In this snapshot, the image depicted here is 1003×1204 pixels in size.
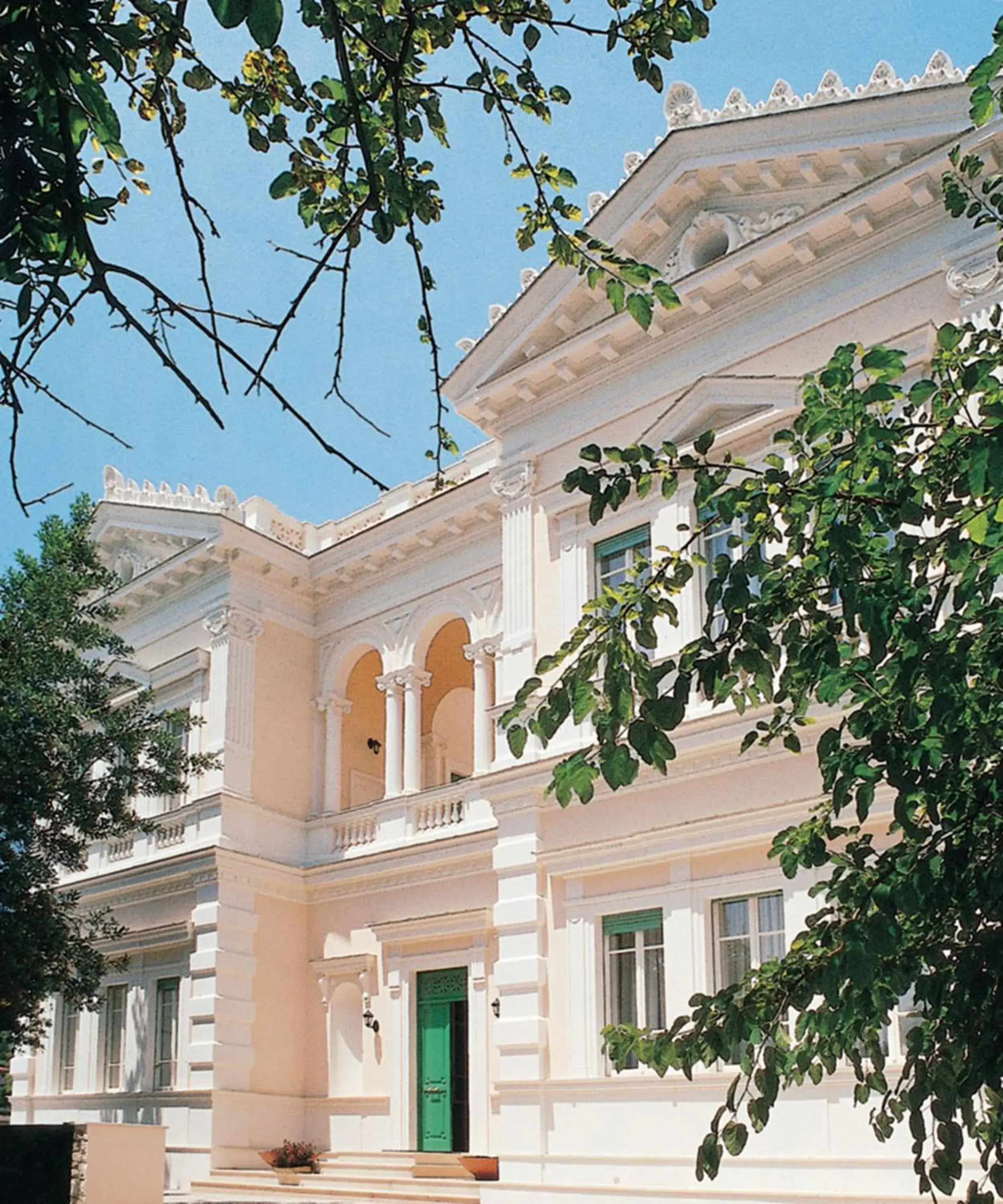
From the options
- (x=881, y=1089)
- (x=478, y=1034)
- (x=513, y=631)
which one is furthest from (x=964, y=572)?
(x=478, y=1034)

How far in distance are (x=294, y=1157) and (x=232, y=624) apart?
23.1ft

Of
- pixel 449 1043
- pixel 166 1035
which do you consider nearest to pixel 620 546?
pixel 449 1043

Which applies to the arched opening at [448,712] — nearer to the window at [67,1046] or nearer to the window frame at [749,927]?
the window at [67,1046]

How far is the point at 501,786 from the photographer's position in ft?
51.3

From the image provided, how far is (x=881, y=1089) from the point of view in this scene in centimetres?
492

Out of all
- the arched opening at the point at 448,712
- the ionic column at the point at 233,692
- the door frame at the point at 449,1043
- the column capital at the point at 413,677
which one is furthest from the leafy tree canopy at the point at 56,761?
the arched opening at the point at 448,712

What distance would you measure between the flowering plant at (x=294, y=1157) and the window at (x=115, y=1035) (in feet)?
10.8

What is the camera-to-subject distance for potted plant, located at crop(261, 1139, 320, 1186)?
737 inches

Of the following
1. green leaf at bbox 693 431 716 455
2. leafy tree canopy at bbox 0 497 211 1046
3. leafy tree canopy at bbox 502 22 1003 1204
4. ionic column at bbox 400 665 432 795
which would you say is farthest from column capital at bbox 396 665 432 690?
green leaf at bbox 693 431 716 455

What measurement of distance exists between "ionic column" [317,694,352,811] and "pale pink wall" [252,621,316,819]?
9.1 inches

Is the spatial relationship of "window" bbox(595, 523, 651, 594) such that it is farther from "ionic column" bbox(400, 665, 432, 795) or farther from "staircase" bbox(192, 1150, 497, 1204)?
"staircase" bbox(192, 1150, 497, 1204)

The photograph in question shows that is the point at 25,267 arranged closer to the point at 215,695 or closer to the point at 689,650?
the point at 689,650

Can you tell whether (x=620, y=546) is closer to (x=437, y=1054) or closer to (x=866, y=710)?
(x=437, y=1054)

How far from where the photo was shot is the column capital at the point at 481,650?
19.5m
